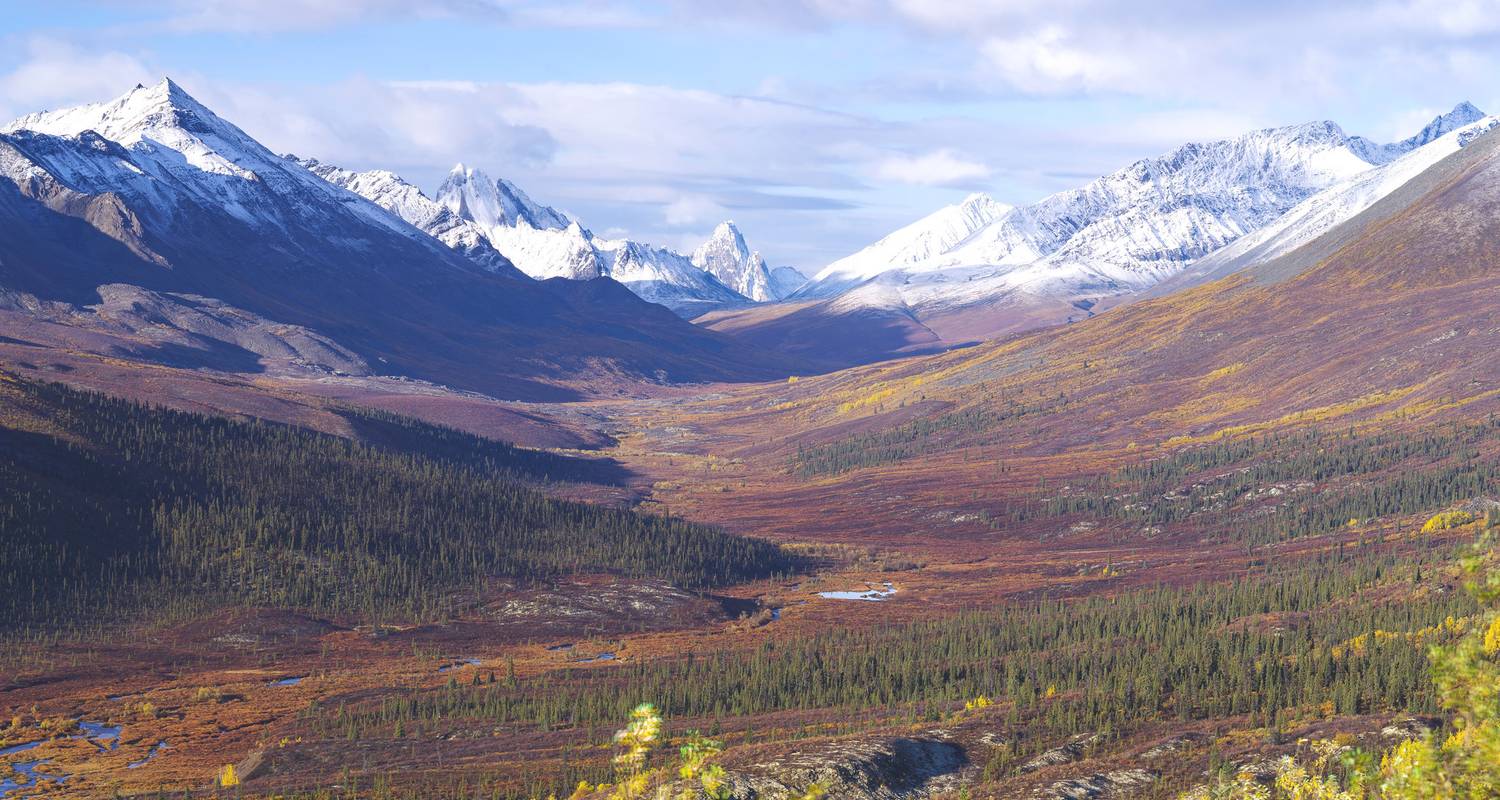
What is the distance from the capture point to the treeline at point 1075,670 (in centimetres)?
8212

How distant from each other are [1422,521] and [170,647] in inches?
5452

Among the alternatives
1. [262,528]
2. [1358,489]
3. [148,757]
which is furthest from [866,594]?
[148,757]

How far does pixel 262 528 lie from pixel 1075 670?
3611 inches

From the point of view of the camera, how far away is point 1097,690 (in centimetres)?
8594

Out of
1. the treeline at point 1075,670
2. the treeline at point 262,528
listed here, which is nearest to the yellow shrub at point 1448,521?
the treeline at point 1075,670

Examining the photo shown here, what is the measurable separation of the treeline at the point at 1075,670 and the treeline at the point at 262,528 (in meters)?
40.0

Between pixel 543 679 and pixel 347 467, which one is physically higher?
pixel 347 467

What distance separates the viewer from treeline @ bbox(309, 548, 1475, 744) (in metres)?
82.1

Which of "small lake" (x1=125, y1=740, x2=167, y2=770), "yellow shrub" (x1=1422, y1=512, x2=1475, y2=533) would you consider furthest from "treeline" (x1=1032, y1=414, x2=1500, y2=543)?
"small lake" (x1=125, y1=740, x2=167, y2=770)

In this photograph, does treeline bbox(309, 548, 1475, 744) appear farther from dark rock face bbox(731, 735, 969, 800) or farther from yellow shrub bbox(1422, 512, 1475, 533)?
yellow shrub bbox(1422, 512, 1475, 533)

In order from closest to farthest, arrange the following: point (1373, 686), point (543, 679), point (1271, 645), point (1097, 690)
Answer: point (1373, 686) < point (1097, 690) < point (1271, 645) < point (543, 679)

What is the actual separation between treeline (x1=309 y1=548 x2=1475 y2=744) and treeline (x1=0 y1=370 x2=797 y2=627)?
1576 inches

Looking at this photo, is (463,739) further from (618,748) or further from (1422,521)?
(1422,521)

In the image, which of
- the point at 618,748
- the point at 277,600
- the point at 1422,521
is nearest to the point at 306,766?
the point at 618,748
